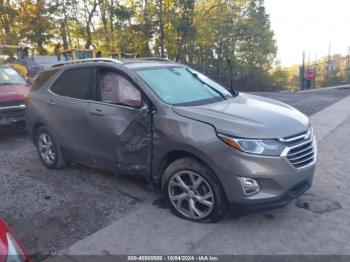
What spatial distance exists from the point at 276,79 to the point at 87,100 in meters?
37.5

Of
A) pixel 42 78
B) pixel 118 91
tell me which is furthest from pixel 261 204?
pixel 42 78

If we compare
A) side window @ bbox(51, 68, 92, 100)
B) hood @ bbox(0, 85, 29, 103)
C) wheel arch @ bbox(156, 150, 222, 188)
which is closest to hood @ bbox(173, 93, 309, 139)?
wheel arch @ bbox(156, 150, 222, 188)

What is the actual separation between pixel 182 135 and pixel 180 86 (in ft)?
3.15

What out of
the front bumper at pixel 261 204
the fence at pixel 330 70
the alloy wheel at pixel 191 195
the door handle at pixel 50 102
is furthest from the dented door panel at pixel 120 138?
the fence at pixel 330 70

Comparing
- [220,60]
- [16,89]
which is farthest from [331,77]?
[16,89]

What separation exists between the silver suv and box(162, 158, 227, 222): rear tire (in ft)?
0.03

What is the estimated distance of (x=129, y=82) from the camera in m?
3.94

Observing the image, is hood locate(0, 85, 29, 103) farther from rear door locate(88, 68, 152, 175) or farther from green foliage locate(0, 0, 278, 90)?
green foliage locate(0, 0, 278, 90)

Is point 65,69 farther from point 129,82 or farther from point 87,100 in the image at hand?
point 129,82

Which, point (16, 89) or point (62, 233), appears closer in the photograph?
point (62, 233)

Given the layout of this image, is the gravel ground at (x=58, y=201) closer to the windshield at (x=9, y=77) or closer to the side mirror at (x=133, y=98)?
the side mirror at (x=133, y=98)

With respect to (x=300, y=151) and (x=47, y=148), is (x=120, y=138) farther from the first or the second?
(x=300, y=151)

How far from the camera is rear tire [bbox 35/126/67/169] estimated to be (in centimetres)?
507

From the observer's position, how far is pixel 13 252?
6.78 ft
